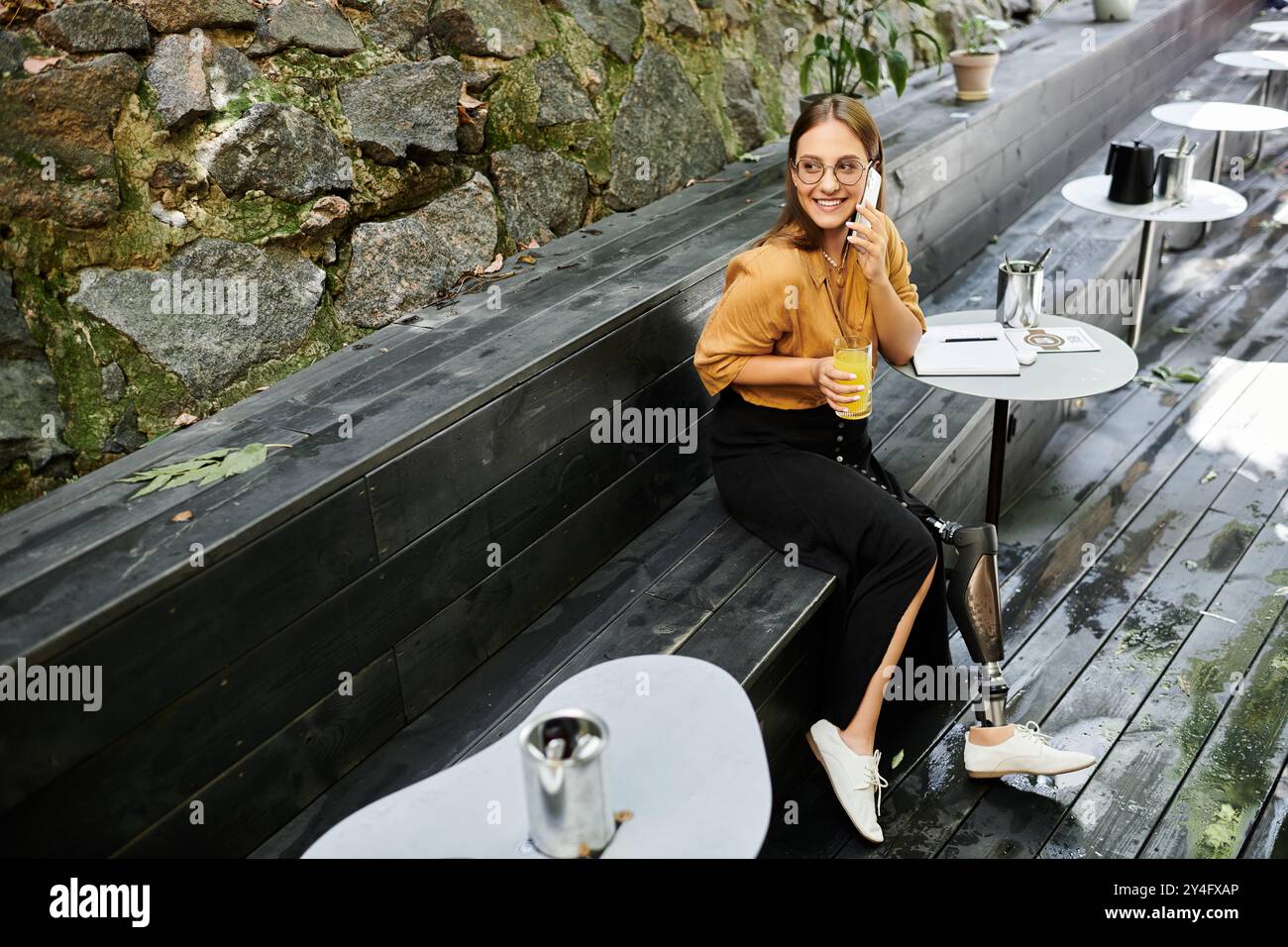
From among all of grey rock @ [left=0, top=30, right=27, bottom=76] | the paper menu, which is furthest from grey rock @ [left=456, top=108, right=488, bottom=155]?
the paper menu

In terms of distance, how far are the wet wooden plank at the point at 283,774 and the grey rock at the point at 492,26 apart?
1.96m

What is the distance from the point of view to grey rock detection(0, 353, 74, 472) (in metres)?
2.28

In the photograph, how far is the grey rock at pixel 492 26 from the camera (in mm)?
3230

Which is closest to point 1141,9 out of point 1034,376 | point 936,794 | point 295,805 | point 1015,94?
point 1015,94

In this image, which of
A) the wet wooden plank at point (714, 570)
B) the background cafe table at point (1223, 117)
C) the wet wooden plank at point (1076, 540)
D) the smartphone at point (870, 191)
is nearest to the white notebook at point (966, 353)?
the smartphone at point (870, 191)

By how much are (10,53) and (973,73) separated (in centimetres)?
402

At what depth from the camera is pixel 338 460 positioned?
2158mm

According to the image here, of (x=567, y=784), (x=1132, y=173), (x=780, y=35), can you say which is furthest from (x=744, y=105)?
(x=567, y=784)

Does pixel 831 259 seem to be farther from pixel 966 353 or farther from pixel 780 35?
pixel 780 35

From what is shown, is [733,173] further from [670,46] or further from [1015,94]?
[1015,94]

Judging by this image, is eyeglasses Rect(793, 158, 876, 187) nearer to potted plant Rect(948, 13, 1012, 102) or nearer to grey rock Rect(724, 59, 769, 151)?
grey rock Rect(724, 59, 769, 151)

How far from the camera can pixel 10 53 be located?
2.32 meters

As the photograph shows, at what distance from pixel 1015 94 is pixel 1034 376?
2.80 metres

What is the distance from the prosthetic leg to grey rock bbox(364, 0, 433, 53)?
204cm
